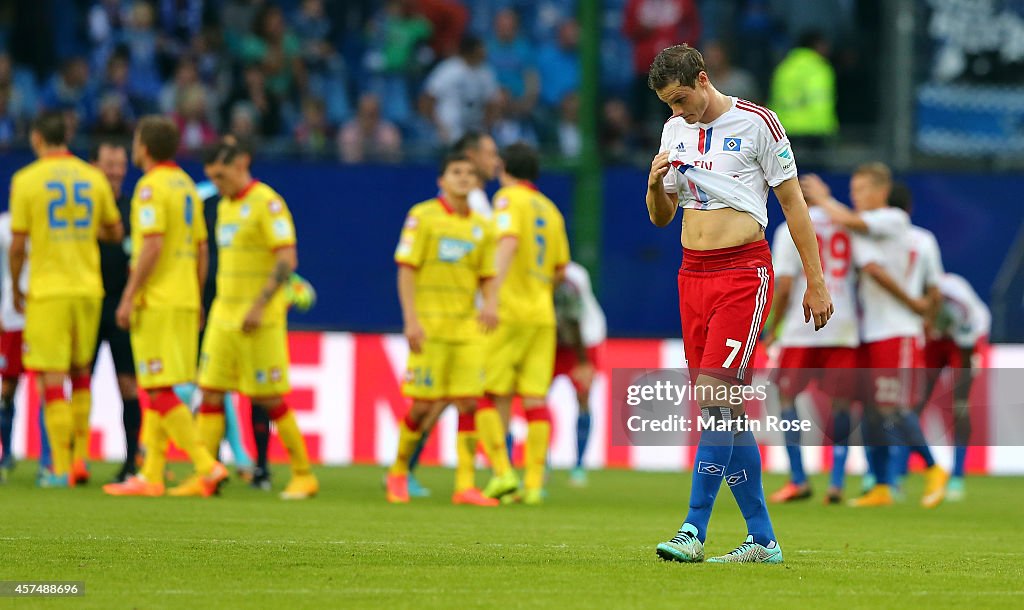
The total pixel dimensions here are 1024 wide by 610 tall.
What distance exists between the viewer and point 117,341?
39.0 feet

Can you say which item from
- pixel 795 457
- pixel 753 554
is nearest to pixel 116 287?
pixel 795 457

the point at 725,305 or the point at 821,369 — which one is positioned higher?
the point at 725,305

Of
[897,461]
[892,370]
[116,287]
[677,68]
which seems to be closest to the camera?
[677,68]

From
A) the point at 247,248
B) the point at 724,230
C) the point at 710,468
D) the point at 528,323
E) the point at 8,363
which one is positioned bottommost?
the point at 8,363

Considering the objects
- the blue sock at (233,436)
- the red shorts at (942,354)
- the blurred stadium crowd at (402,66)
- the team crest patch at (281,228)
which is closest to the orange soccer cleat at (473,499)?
the team crest patch at (281,228)

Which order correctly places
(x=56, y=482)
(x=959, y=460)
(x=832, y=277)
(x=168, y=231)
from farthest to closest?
(x=959, y=460), (x=832, y=277), (x=56, y=482), (x=168, y=231)

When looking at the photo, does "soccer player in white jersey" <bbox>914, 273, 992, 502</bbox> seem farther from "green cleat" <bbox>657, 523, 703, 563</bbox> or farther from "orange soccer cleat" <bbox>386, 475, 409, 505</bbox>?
"green cleat" <bbox>657, 523, 703, 563</bbox>

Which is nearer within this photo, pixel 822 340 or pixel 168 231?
pixel 168 231

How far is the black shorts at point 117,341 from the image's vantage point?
11.9 metres

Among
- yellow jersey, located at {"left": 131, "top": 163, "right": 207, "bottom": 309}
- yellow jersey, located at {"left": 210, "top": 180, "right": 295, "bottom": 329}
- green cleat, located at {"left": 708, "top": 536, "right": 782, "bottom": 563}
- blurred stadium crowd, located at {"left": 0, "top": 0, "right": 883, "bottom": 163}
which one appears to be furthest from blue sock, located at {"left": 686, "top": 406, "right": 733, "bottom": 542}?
blurred stadium crowd, located at {"left": 0, "top": 0, "right": 883, "bottom": 163}

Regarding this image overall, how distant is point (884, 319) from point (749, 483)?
190 inches

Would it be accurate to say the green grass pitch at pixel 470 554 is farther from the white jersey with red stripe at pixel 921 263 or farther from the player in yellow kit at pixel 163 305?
the white jersey with red stripe at pixel 921 263

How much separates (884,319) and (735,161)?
16.0 feet

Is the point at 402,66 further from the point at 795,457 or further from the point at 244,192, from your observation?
the point at 795,457
